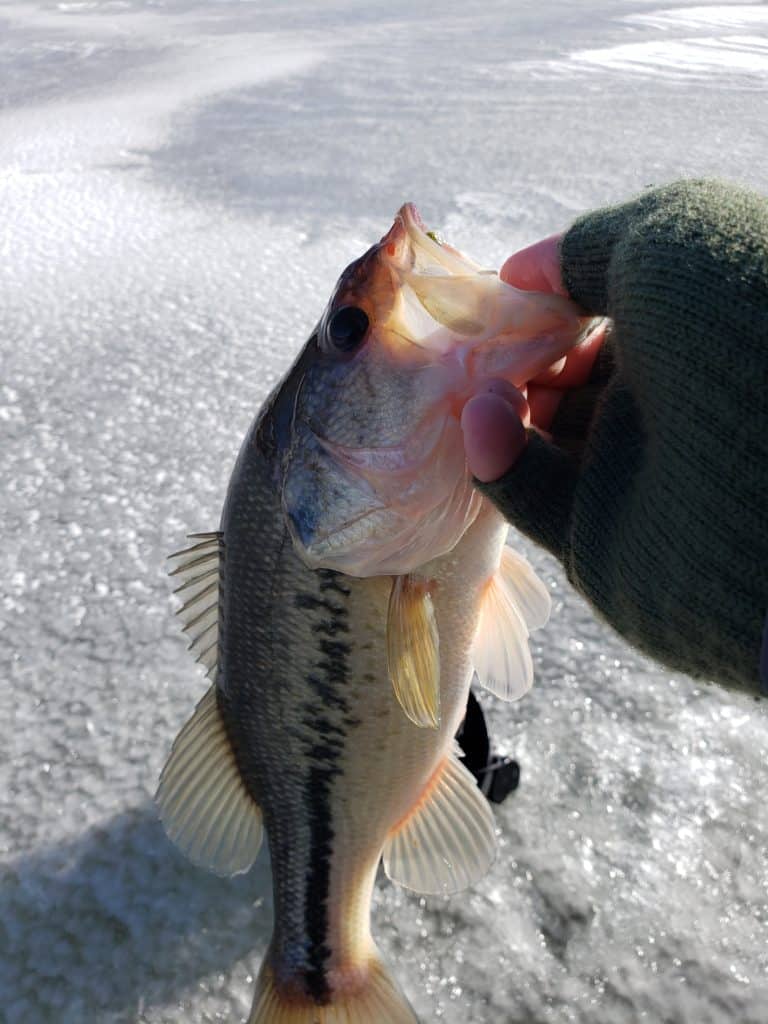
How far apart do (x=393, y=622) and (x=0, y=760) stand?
0.88 metres

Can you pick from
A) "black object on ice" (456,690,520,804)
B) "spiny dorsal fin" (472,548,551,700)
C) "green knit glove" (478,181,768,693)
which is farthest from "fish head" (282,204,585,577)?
"black object on ice" (456,690,520,804)

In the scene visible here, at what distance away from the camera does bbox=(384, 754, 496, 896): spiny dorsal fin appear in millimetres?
1558

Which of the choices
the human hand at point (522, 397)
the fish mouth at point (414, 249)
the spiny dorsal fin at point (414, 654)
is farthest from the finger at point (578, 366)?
the spiny dorsal fin at point (414, 654)

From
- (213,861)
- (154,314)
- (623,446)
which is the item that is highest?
(623,446)

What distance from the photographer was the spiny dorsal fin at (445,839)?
1.56 metres

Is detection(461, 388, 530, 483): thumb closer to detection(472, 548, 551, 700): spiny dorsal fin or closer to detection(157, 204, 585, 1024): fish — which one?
detection(157, 204, 585, 1024): fish

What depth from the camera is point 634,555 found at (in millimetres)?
1110

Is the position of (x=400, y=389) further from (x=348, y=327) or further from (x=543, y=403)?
(x=543, y=403)

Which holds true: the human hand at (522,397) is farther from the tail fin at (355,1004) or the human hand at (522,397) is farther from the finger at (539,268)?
the tail fin at (355,1004)

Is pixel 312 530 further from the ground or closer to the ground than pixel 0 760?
further from the ground

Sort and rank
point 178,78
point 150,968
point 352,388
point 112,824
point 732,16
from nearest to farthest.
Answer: point 352,388
point 150,968
point 112,824
point 178,78
point 732,16

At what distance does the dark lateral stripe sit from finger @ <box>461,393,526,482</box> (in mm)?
A: 330

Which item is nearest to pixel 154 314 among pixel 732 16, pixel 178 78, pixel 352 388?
pixel 352 388

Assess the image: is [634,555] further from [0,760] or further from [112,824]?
[0,760]
